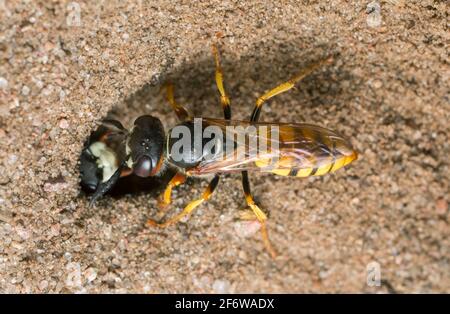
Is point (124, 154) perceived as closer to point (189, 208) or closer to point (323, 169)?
point (189, 208)

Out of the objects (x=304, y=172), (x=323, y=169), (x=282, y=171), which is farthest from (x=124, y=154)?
(x=323, y=169)

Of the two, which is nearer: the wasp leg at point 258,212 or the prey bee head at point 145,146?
the prey bee head at point 145,146

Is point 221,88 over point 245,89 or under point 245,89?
under

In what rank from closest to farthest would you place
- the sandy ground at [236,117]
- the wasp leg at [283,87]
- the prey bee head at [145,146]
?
the sandy ground at [236,117] → the prey bee head at [145,146] → the wasp leg at [283,87]

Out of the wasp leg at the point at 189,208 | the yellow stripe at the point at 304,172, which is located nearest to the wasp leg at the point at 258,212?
the wasp leg at the point at 189,208

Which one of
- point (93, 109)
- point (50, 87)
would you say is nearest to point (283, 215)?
point (93, 109)

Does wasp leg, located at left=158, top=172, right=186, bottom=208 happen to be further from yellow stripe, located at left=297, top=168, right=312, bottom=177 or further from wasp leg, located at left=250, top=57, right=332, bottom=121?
yellow stripe, located at left=297, top=168, right=312, bottom=177

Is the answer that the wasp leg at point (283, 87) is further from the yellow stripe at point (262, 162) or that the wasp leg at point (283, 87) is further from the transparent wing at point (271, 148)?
the yellow stripe at point (262, 162)
